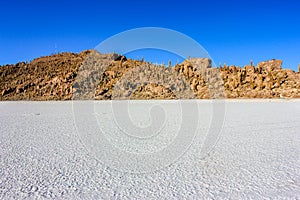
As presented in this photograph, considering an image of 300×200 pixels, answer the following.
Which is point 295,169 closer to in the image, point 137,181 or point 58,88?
point 137,181

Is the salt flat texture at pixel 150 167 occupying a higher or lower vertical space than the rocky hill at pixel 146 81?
lower

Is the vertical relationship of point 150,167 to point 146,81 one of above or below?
below

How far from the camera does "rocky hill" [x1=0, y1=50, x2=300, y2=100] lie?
18.5m

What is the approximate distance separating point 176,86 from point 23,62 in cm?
1645

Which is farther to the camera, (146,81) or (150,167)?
Result: (146,81)

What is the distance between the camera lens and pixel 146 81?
20516 millimetres

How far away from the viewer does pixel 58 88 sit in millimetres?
21469

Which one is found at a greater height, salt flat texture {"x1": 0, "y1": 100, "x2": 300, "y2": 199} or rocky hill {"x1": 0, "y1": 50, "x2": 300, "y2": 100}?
rocky hill {"x1": 0, "y1": 50, "x2": 300, "y2": 100}

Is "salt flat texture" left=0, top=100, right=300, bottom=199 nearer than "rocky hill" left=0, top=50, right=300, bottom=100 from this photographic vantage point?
Yes

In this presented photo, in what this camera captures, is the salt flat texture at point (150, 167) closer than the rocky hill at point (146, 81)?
Yes

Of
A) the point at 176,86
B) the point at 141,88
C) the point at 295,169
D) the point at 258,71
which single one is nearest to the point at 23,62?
the point at 141,88

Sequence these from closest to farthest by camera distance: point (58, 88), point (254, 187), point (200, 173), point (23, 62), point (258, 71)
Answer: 1. point (254, 187)
2. point (200, 173)
3. point (258, 71)
4. point (58, 88)
5. point (23, 62)

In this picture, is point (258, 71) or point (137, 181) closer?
point (137, 181)

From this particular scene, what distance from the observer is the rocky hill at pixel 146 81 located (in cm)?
1845
